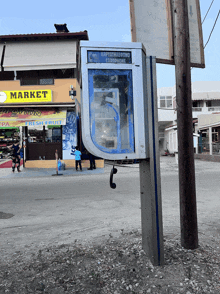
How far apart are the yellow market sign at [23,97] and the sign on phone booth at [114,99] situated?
13.5m

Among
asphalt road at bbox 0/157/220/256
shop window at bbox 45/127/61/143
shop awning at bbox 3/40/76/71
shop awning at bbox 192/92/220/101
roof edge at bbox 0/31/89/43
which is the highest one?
shop awning at bbox 192/92/220/101

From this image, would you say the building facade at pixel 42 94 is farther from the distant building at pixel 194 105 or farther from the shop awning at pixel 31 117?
the distant building at pixel 194 105

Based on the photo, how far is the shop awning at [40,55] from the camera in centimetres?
1497

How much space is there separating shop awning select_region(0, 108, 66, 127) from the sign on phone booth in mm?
12737

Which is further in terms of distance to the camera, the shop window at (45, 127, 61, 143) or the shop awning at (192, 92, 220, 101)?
the shop awning at (192, 92, 220, 101)

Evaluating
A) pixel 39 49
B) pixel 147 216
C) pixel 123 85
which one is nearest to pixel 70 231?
pixel 147 216

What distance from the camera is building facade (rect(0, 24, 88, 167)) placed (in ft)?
49.5

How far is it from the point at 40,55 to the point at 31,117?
3957 mm

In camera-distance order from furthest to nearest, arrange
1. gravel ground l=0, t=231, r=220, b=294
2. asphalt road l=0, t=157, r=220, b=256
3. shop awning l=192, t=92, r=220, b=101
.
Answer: shop awning l=192, t=92, r=220, b=101
asphalt road l=0, t=157, r=220, b=256
gravel ground l=0, t=231, r=220, b=294

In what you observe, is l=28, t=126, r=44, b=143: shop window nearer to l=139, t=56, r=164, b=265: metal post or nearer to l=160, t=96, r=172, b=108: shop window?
l=139, t=56, r=164, b=265: metal post

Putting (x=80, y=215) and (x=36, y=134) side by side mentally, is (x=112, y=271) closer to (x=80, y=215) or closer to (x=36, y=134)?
(x=80, y=215)

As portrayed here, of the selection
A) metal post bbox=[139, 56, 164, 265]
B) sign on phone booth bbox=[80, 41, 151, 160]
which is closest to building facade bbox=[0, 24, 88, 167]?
sign on phone booth bbox=[80, 41, 151, 160]

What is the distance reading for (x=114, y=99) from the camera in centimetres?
257

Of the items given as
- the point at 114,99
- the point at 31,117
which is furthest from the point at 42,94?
the point at 114,99
